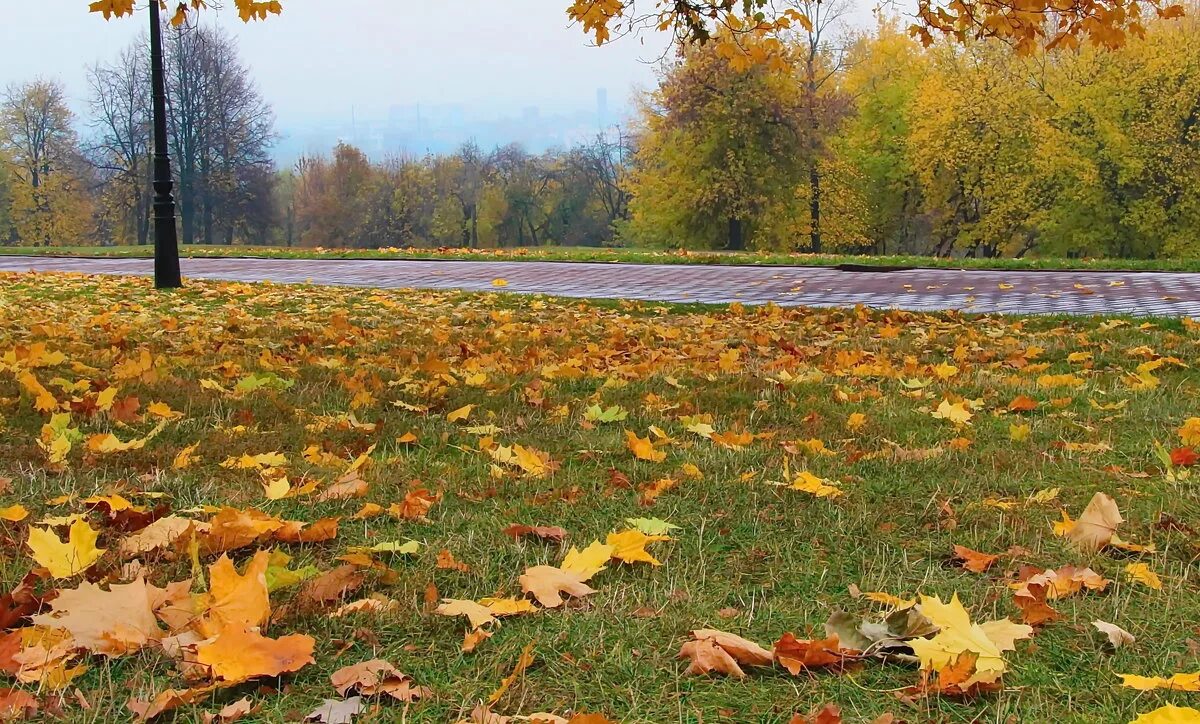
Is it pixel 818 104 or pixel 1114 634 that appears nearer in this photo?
pixel 1114 634

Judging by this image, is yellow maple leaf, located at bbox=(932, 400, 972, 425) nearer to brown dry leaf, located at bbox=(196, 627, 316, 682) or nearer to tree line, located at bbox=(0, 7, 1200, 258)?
brown dry leaf, located at bbox=(196, 627, 316, 682)

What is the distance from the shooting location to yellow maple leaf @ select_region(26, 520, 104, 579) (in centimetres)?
179

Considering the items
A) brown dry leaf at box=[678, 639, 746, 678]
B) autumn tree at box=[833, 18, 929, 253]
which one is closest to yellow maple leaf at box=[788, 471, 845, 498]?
brown dry leaf at box=[678, 639, 746, 678]

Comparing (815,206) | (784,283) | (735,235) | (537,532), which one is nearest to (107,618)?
(537,532)

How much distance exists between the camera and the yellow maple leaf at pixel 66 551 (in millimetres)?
1787

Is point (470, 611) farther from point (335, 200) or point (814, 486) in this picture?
point (335, 200)

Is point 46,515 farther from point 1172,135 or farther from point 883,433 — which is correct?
point 1172,135

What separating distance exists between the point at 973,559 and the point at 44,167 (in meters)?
54.9

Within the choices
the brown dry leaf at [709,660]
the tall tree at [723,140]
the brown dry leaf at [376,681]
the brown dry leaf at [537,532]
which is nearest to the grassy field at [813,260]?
the brown dry leaf at [537,532]

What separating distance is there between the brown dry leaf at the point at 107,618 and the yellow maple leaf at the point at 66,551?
0.25 m

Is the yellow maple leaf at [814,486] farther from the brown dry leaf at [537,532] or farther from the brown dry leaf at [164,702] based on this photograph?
the brown dry leaf at [164,702]

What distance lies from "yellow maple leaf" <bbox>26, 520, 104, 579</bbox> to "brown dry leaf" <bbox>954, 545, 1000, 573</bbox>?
1.87m

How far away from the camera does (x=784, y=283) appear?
11.1 metres

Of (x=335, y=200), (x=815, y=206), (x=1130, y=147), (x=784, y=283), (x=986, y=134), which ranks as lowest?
(x=784, y=283)
